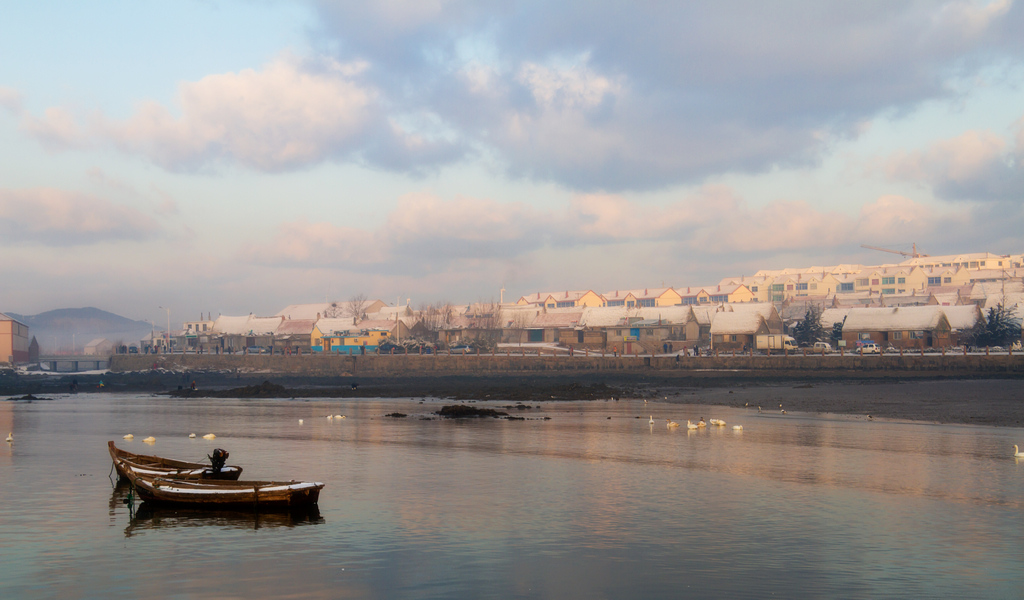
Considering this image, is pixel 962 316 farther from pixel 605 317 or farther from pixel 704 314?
pixel 605 317

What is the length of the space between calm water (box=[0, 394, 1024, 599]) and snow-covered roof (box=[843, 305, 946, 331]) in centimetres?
6688

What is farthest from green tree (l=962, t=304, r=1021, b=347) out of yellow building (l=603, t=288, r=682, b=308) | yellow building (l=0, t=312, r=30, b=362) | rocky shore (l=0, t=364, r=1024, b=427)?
yellow building (l=0, t=312, r=30, b=362)

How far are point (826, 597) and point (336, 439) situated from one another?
25.4 metres

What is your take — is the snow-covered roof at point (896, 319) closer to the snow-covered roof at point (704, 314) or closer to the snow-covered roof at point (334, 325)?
the snow-covered roof at point (704, 314)

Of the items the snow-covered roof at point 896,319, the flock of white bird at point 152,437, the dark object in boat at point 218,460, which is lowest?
the flock of white bird at point 152,437

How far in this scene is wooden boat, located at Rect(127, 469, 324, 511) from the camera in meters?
18.5

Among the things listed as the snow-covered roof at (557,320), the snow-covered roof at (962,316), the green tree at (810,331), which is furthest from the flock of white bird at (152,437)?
the snow-covered roof at (962,316)

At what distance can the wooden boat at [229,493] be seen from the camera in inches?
730

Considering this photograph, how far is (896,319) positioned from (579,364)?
38502mm

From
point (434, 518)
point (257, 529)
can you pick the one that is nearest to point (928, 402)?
point (434, 518)

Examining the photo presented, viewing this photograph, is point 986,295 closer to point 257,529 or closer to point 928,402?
point 928,402

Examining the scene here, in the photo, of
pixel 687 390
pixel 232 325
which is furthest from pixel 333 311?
pixel 687 390

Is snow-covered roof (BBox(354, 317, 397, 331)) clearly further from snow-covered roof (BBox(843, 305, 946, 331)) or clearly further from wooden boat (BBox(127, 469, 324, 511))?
wooden boat (BBox(127, 469, 324, 511))

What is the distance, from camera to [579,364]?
9225 cm
